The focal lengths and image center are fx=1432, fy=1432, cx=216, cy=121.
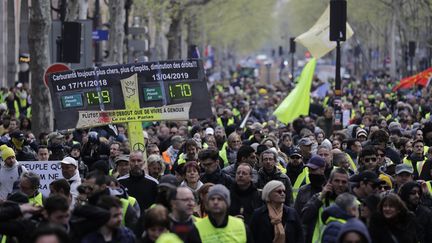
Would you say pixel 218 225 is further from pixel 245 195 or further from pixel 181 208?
pixel 245 195

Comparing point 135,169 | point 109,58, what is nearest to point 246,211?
point 135,169

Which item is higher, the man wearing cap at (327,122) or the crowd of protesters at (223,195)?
the crowd of protesters at (223,195)

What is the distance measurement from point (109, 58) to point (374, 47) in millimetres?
68956

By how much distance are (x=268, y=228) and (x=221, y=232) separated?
1.44 metres

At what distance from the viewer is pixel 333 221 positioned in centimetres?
1122

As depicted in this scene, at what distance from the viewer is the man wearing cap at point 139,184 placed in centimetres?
1395

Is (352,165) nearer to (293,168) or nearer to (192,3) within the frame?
(293,168)

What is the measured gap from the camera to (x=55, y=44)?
2712 cm

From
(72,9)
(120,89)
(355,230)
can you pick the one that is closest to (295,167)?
(120,89)

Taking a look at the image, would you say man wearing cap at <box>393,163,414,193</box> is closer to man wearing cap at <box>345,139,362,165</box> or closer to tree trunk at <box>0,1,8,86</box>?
man wearing cap at <box>345,139,362,165</box>

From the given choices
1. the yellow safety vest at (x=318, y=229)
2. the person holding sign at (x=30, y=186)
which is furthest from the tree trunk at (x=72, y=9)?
the yellow safety vest at (x=318, y=229)

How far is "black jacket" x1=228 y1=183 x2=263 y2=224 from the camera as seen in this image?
1342 centimetres

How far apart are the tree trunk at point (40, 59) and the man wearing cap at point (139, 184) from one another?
12.2 m

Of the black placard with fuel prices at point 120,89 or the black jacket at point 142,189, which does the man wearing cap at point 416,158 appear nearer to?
the black placard with fuel prices at point 120,89
